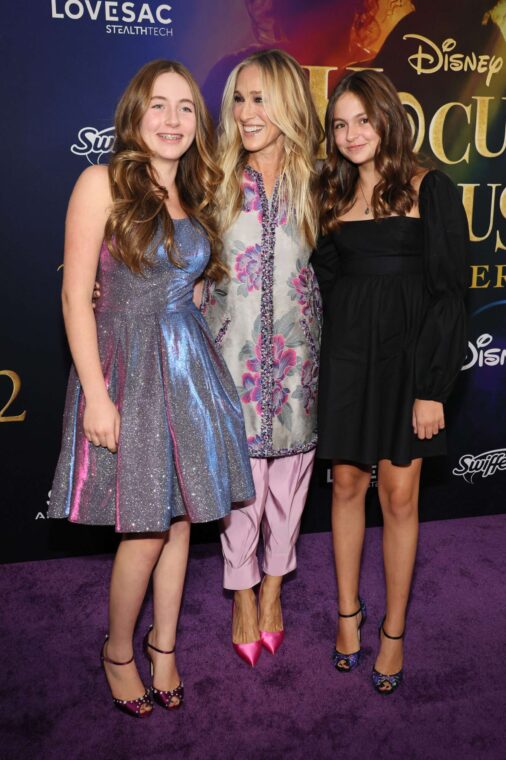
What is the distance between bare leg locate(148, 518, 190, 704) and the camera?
7.18 feet

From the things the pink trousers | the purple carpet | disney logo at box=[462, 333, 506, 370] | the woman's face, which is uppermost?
the woman's face

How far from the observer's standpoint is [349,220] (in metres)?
2.25

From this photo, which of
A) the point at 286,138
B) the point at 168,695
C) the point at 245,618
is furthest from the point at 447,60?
the point at 168,695

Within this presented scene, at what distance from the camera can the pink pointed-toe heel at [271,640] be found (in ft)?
8.21

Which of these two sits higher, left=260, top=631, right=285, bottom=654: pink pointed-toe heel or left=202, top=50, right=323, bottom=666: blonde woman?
left=202, top=50, right=323, bottom=666: blonde woman

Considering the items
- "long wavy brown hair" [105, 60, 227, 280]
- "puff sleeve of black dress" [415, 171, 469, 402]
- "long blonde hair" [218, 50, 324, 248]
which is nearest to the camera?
"long wavy brown hair" [105, 60, 227, 280]

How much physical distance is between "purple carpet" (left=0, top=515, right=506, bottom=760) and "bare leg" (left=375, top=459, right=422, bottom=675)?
111 millimetres

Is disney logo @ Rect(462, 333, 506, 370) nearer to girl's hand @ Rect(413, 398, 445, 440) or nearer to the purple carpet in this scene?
the purple carpet

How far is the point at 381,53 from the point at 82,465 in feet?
6.48

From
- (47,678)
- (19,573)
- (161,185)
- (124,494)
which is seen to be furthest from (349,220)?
(19,573)

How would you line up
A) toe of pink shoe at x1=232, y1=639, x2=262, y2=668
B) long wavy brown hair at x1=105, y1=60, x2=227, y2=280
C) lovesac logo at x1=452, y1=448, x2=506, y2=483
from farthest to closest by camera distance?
lovesac logo at x1=452, y1=448, x2=506, y2=483, toe of pink shoe at x1=232, y1=639, x2=262, y2=668, long wavy brown hair at x1=105, y1=60, x2=227, y2=280

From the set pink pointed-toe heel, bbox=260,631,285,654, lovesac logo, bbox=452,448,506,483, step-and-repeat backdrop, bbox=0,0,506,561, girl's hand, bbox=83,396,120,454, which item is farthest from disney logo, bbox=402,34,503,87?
pink pointed-toe heel, bbox=260,631,285,654

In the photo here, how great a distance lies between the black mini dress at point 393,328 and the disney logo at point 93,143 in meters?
1.00

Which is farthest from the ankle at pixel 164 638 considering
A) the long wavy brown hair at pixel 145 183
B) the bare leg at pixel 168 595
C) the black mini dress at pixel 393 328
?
the long wavy brown hair at pixel 145 183
